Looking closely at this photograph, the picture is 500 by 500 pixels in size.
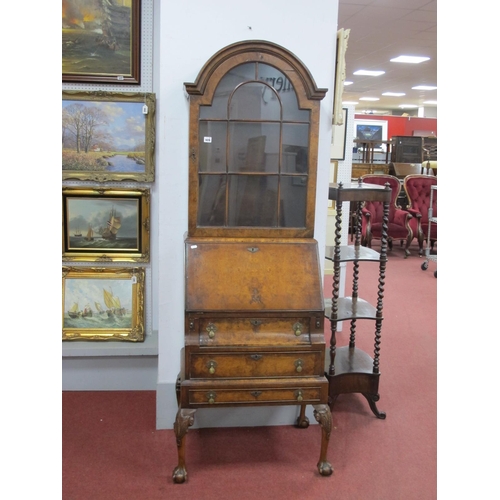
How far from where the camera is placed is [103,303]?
3057 mm

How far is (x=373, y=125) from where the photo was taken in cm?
1422

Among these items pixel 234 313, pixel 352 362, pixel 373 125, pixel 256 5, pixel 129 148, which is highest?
pixel 373 125

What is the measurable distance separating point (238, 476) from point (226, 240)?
106 centimetres

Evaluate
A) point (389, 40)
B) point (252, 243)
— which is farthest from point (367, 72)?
point (252, 243)

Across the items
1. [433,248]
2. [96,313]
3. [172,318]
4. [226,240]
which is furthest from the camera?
[433,248]

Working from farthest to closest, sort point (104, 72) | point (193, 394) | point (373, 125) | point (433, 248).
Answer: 1. point (373, 125)
2. point (433, 248)
3. point (104, 72)
4. point (193, 394)

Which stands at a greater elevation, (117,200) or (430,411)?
(117,200)

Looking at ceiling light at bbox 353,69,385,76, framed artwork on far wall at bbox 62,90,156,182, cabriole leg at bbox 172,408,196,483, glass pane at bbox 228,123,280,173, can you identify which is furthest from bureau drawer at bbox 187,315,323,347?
ceiling light at bbox 353,69,385,76

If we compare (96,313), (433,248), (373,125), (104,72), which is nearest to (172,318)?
(96,313)

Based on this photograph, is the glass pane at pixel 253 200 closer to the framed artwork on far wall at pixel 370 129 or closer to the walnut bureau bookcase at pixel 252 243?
the walnut bureau bookcase at pixel 252 243

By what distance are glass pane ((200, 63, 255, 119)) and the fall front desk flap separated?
0.57 metres

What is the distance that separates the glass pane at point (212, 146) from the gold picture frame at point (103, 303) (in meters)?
1.02

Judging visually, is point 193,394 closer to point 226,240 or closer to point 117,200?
point 226,240

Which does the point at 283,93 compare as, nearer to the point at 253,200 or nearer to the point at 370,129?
the point at 253,200
